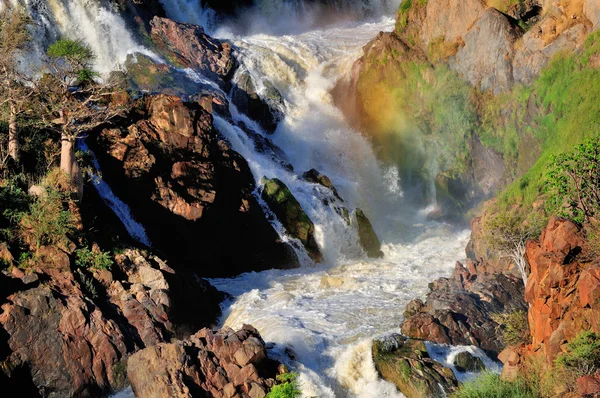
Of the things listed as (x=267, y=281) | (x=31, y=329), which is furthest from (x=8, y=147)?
(x=267, y=281)

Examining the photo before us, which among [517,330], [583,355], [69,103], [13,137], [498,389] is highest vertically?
[69,103]

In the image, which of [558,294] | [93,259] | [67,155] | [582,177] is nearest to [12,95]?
[67,155]

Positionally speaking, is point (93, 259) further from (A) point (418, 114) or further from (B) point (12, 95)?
(A) point (418, 114)

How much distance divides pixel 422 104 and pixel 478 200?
788 centimetres

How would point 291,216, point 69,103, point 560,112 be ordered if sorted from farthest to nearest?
point 291,216, point 560,112, point 69,103

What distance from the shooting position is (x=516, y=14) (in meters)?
34.5

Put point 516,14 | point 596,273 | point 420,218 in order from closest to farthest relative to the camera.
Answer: point 596,273
point 516,14
point 420,218

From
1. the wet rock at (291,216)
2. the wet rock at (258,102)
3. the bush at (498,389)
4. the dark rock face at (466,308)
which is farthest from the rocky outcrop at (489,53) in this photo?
the bush at (498,389)

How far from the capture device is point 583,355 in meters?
12.5

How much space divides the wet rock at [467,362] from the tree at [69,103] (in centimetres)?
1489

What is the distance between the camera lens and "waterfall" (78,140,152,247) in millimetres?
25703

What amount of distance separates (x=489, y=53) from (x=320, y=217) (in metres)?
14.1

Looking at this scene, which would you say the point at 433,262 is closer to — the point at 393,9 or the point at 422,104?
the point at 422,104

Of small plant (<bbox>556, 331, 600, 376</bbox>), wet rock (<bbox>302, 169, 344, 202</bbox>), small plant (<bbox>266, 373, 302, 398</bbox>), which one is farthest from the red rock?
wet rock (<bbox>302, 169, 344, 202</bbox>)
